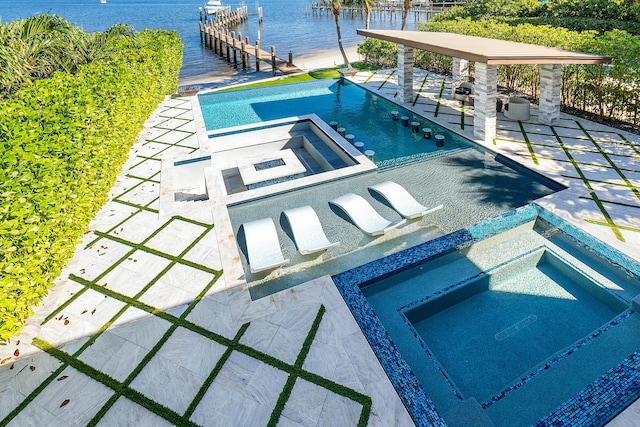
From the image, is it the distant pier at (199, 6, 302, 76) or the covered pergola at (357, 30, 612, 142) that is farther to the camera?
the distant pier at (199, 6, 302, 76)

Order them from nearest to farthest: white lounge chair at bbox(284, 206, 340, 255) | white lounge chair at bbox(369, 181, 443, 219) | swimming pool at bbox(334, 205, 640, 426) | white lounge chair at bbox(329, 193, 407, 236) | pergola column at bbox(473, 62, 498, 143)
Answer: swimming pool at bbox(334, 205, 640, 426), white lounge chair at bbox(284, 206, 340, 255), white lounge chair at bbox(329, 193, 407, 236), white lounge chair at bbox(369, 181, 443, 219), pergola column at bbox(473, 62, 498, 143)

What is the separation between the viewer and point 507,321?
244 inches

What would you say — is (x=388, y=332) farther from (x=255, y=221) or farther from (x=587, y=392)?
(x=255, y=221)

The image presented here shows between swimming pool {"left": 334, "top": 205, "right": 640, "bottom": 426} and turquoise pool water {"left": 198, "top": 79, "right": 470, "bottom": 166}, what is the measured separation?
4.97m

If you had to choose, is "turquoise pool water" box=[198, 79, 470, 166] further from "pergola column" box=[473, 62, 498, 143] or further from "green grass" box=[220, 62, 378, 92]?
"green grass" box=[220, 62, 378, 92]

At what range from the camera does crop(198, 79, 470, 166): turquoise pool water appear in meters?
12.7

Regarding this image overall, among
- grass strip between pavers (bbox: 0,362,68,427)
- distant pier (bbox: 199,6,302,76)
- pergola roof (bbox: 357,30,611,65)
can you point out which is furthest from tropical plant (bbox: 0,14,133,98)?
distant pier (bbox: 199,6,302,76)

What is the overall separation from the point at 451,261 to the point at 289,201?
430cm

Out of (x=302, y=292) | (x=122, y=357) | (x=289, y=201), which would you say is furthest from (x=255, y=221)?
(x=122, y=357)

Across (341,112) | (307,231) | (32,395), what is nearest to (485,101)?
(341,112)

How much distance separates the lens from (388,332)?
6.04 meters

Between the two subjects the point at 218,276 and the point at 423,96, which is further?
the point at 423,96

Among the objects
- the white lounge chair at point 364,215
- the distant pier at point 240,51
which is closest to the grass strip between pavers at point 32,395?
the white lounge chair at point 364,215

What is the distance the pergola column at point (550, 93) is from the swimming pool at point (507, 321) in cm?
666
